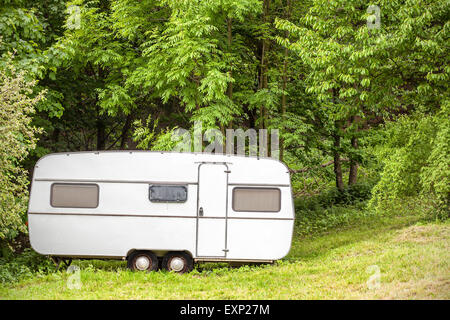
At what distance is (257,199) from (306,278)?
211cm

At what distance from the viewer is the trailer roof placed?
11672mm

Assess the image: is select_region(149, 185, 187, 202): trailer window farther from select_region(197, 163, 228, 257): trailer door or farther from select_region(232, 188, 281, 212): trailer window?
select_region(232, 188, 281, 212): trailer window

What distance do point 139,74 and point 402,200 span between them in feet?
27.2

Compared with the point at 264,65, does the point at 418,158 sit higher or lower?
lower

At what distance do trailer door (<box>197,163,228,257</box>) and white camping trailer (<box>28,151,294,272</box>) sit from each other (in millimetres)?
22

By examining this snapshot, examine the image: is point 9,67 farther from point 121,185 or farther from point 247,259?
point 247,259

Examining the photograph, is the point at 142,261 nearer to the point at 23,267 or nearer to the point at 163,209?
the point at 163,209

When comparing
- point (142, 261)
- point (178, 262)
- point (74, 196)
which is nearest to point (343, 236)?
point (178, 262)

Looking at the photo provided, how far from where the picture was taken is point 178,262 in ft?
38.4

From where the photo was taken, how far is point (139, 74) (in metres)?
15.6

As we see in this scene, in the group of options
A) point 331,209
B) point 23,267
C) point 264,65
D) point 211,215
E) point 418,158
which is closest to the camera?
point 211,215

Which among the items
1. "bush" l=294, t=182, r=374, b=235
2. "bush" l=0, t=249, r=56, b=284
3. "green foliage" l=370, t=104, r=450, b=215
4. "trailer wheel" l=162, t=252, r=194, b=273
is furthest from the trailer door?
"bush" l=294, t=182, r=374, b=235

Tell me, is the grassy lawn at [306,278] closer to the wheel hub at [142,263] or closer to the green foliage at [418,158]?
the wheel hub at [142,263]
